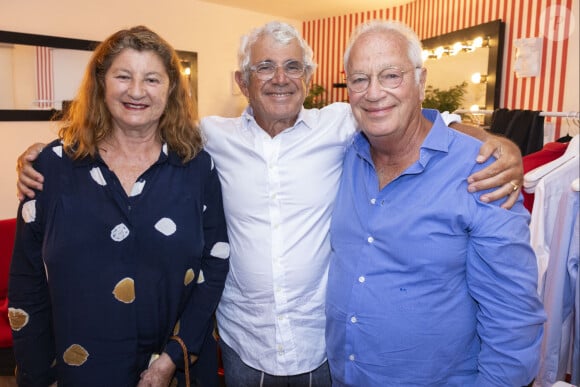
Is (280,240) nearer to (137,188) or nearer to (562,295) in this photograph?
(137,188)

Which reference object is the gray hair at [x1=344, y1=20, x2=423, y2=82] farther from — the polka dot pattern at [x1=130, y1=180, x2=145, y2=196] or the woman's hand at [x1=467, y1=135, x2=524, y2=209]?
the polka dot pattern at [x1=130, y1=180, x2=145, y2=196]

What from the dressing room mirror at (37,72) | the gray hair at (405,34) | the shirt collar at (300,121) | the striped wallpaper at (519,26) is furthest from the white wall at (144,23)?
the gray hair at (405,34)

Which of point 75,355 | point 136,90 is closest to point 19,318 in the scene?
point 75,355

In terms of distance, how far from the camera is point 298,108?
1.85 metres

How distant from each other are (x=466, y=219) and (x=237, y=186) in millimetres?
841

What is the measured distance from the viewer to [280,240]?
5.70ft

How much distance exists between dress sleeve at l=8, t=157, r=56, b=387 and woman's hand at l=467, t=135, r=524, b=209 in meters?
1.38

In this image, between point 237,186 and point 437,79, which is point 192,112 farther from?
point 437,79

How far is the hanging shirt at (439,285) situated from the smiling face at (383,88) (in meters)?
0.11

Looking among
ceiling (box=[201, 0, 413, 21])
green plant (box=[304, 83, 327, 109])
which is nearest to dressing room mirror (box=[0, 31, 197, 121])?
ceiling (box=[201, 0, 413, 21])

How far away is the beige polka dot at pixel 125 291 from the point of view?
1.54 meters

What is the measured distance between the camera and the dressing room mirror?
5148 millimetres

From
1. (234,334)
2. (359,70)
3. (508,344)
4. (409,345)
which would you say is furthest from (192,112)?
(508,344)

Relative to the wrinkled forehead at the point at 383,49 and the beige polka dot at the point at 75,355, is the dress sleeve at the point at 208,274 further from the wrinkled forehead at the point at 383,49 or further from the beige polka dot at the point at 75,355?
the wrinkled forehead at the point at 383,49
